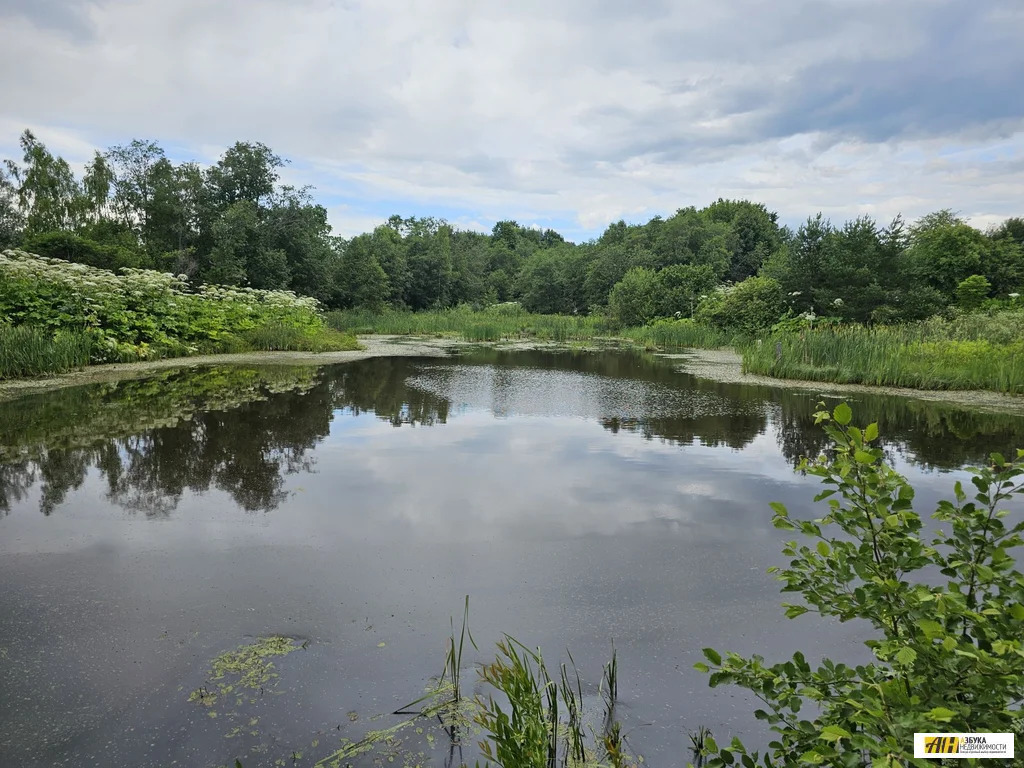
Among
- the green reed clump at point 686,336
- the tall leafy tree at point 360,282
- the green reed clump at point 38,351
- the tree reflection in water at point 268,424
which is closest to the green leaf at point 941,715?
the tree reflection in water at point 268,424

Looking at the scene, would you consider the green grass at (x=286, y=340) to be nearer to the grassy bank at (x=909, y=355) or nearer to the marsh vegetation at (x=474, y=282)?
the marsh vegetation at (x=474, y=282)

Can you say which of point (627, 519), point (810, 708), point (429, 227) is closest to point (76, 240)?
point (627, 519)

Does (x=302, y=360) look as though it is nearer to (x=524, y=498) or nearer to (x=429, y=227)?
(x=524, y=498)

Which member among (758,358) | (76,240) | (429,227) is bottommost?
(758,358)

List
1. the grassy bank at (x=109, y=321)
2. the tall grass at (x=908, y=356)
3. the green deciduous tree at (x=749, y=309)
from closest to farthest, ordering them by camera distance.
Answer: the tall grass at (x=908, y=356), the grassy bank at (x=109, y=321), the green deciduous tree at (x=749, y=309)

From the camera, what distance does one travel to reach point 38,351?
998 centimetres

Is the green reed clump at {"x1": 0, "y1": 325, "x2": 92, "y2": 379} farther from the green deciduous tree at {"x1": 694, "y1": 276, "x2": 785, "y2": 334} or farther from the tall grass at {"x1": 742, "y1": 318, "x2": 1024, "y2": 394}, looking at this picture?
the green deciduous tree at {"x1": 694, "y1": 276, "x2": 785, "y2": 334}

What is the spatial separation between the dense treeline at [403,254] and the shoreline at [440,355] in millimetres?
3654

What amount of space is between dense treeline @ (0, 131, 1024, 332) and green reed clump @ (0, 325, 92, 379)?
1378 cm

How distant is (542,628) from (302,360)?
1322 centimetres

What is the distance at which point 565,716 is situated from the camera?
7.32 feet

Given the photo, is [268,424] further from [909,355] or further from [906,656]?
[909,355]

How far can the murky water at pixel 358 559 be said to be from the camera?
88.9 inches

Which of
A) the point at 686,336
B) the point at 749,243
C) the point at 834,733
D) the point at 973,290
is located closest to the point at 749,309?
the point at 686,336
